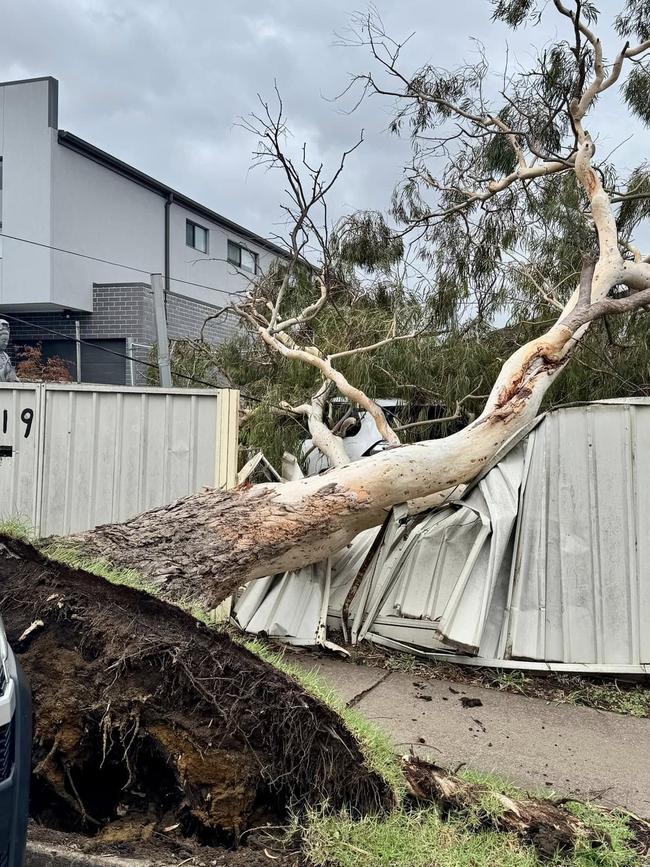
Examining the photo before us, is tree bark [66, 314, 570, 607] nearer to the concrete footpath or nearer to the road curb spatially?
the concrete footpath

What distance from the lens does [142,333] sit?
16.7 meters

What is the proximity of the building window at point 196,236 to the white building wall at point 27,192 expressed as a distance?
5.39 m

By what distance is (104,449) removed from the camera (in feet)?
22.1

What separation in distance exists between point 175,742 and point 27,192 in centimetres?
1543

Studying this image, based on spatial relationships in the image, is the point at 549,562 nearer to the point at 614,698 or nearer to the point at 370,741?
the point at 614,698

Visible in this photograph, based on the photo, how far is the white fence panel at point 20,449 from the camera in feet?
22.7

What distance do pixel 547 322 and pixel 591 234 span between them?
1.67 m

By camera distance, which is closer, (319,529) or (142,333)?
(319,529)

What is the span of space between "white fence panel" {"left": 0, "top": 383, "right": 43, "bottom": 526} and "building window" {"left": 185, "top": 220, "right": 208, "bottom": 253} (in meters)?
14.4

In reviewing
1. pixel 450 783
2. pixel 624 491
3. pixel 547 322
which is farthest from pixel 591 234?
pixel 450 783

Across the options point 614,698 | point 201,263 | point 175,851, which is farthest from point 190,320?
point 175,851

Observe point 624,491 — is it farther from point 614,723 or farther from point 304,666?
point 304,666

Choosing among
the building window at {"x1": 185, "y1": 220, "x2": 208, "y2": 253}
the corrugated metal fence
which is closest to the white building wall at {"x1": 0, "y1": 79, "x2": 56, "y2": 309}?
the building window at {"x1": 185, "y1": 220, "x2": 208, "y2": 253}

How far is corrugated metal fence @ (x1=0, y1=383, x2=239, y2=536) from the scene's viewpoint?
21.1ft
